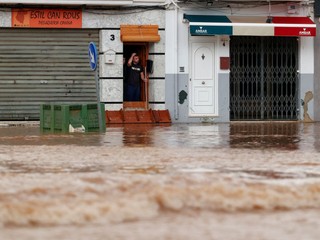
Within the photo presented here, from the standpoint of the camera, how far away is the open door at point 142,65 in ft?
83.8

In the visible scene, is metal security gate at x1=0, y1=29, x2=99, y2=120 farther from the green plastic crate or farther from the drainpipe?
the green plastic crate

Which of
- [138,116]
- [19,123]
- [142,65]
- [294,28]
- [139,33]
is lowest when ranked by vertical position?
[19,123]

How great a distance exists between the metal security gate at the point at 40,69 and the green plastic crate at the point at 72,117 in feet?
18.3

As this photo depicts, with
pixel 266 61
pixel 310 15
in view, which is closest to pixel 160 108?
pixel 266 61

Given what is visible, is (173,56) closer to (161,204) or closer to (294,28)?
(294,28)

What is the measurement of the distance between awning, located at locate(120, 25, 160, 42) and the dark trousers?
5.36 ft

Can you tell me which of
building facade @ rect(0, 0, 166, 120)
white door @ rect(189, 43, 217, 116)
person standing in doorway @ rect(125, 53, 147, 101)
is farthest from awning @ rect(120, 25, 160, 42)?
white door @ rect(189, 43, 217, 116)

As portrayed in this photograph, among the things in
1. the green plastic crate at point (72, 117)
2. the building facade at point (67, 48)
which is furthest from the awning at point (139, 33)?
the green plastic crate at point (72, 117)

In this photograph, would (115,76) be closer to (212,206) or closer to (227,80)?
(227,80)

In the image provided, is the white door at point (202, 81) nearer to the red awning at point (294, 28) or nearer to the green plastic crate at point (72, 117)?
the red awning at point (294, 28)

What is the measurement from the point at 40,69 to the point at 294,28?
748 centimetres

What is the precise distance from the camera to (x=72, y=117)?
61.5ft

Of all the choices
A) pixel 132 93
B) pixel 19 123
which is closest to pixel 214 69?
pixel 132 93

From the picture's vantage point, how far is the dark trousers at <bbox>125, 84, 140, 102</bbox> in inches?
1009
